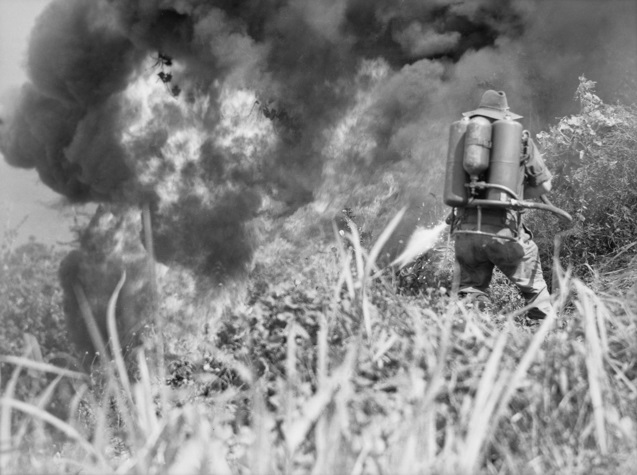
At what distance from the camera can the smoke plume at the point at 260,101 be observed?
8.38 metres

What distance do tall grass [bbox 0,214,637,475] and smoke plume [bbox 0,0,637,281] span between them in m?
5.66

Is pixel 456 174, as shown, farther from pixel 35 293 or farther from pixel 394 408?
pixel 35 293

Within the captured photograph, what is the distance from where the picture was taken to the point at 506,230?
448 centimetres

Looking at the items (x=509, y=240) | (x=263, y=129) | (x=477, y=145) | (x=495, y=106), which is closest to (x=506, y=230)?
(x=509, y=240)

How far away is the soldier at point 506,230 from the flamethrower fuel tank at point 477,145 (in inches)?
3.3

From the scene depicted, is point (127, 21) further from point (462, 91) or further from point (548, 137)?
point (548, 137)

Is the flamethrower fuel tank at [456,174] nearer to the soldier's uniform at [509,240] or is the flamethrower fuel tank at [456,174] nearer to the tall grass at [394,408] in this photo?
the soldier's uniform at [509,240]

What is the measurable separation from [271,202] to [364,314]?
618 centimetres

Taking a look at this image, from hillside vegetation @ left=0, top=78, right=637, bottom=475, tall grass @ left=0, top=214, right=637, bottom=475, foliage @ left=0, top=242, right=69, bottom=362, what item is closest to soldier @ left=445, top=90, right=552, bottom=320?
hillside vegetation @ left=0, top=78, right=637, bottom=475

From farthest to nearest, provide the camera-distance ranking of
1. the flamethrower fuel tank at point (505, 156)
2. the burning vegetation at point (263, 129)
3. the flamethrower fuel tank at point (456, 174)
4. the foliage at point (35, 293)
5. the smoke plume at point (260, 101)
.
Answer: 1. the smoke plume at point (260, 101)
2. the burning vegetation at point (263, 129)
3. the foliage at point (35, 293)
4. the flamethrower fuel tank at point (456, 174)
5. the flamethrower fuel tank at point (505, 156)

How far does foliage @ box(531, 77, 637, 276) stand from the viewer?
6422 mm

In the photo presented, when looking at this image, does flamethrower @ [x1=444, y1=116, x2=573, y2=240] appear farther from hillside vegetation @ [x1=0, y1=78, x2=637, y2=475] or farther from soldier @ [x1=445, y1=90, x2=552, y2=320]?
hillside vegetation @ [x1=0, y1=78, x2=637, y2=475]

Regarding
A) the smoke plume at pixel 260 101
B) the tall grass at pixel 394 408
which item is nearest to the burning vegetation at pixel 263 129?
the smoke plume at pixel 260 101

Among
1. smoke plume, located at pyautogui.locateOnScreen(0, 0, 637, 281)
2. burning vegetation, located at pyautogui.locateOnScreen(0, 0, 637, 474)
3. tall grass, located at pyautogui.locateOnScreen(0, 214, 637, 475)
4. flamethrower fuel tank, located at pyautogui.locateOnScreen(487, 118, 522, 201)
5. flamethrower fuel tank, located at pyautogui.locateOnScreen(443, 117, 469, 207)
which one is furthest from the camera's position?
smoke plume, located at pyautogui.locateOnScreen(0, 0, 637, 281)
